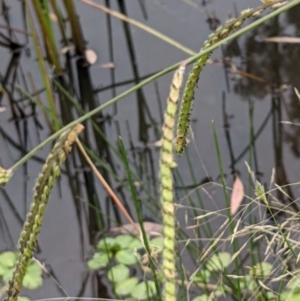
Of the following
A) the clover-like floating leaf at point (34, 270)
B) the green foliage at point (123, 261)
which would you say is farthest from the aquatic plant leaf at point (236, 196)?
the clover-like floating leaf at point (34, 270)

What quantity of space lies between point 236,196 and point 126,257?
12.3 inches

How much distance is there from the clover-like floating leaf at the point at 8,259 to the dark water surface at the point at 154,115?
0.09 metres

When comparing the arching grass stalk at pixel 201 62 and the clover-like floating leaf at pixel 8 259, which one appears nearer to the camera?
the arching grass stalk at pixel 201 62

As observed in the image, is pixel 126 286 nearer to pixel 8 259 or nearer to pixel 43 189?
pixel 8 259

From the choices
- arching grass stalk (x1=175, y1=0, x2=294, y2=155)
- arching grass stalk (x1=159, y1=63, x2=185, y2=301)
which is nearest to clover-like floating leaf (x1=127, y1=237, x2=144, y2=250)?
arching grass stalk (x1=175, y1=0, x2=294, y2=155)

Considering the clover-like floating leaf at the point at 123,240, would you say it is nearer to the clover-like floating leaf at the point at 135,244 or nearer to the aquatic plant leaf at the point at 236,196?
the clover-like floating leaf at the point at 135,244

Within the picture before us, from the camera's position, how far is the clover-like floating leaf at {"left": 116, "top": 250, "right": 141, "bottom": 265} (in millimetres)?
1267

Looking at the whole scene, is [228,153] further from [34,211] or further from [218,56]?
[34,211]

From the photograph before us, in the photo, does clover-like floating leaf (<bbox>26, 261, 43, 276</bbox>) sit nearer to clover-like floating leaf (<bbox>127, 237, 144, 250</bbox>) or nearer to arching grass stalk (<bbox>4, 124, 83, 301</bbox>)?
clover-like floating leaf (<bbox>127, 237, 144, 250</bbox>)

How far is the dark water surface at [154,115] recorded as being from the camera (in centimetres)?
139

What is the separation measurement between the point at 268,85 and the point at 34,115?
75cm

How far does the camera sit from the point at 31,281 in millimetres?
1246

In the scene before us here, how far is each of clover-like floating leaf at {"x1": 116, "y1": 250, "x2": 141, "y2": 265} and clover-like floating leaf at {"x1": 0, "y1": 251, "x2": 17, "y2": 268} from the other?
255 mm

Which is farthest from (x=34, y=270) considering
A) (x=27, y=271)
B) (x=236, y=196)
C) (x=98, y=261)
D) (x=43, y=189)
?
(x=43, y=189)
